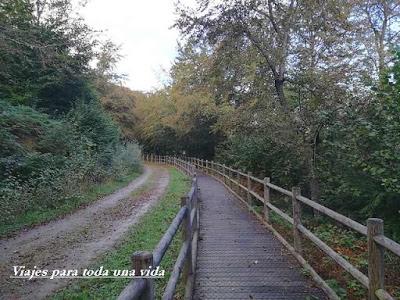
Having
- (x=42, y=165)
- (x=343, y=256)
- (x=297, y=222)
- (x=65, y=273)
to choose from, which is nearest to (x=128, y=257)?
(x=65, y=273)

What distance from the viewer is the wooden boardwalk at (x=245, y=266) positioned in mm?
5297

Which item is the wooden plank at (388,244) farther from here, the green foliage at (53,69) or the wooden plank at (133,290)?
the green foliage at (53,69)

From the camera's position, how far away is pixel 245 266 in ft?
21.2

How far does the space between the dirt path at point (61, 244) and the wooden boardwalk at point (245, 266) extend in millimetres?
2179

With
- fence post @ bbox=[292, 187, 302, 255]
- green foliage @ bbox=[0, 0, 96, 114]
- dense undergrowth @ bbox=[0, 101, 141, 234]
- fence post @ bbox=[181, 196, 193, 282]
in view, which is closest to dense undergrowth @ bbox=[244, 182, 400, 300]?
fence post @ bbox=[292, 187, 302, 255]

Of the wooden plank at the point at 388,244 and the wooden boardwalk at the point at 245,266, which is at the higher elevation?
the wooden plank at the point at 388,244

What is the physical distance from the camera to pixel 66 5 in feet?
73.9

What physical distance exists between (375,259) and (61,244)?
676 cm

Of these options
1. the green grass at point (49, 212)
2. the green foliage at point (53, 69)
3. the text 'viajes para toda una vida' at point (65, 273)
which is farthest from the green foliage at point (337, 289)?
the green foliage at point (53, 69)

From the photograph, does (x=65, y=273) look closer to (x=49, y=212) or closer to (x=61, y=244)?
(x=61, y=244)

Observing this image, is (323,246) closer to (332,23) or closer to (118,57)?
(332,23)

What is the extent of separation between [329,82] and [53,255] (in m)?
8.63

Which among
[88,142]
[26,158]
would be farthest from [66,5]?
[26,158]

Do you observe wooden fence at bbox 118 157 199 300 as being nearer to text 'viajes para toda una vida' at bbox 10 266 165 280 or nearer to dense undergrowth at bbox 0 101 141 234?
text 'viajes para toda una vida' at bbox 10 266 165 280
